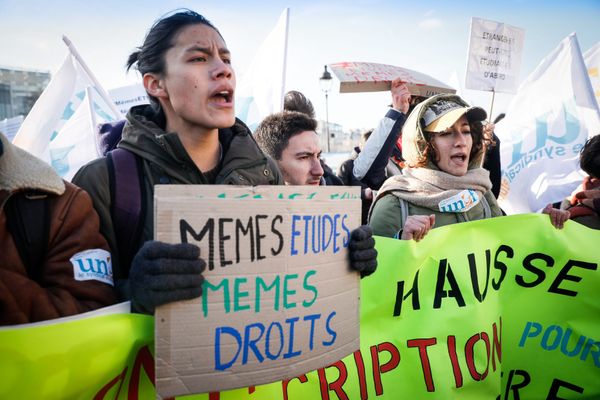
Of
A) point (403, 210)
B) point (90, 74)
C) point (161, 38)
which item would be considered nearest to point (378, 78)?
point (403, 210)

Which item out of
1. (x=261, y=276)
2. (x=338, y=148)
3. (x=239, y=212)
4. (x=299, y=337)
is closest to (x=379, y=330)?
(x=299, y=337)

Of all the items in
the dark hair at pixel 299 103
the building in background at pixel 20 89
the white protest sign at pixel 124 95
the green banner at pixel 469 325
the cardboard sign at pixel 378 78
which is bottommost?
the green banner at pixel 469 325

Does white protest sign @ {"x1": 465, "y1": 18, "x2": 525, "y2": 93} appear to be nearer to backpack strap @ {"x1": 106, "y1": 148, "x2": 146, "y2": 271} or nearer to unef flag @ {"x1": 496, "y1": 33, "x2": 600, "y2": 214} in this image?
unef flag @ {"x1": 496, "y1": 33, "x2": 600, "y2": 214}

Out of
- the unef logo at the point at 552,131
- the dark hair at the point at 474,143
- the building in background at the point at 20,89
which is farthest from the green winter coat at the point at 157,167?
the building in background at the point at 20,89

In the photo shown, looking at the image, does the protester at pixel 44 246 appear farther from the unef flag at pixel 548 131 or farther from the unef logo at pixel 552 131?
the unef logo at pixel 552 131

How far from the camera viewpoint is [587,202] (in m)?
2.82

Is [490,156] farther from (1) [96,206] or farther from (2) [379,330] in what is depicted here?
(1) [96,206]

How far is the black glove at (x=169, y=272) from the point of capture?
1.13 metres

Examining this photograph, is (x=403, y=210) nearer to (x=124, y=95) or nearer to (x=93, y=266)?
(x=93, y=266)

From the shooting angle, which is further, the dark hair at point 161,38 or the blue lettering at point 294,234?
the dark hair at point 161,38

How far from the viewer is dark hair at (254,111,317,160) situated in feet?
9.75

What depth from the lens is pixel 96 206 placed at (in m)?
Answer: 1.45

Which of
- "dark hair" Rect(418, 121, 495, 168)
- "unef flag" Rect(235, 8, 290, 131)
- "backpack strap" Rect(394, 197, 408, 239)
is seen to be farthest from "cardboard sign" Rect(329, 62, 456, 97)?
"unef flag" Rect(235, 8, 290, 131)

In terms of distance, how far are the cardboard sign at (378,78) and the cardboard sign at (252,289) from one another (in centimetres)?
192
